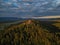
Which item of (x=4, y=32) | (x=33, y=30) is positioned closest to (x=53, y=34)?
(x=33, y=30)

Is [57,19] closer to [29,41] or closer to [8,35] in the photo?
[29,41]

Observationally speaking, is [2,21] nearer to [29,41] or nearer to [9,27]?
Answer: [9,27]

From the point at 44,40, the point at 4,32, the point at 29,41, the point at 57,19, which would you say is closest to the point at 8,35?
the point at 4,32

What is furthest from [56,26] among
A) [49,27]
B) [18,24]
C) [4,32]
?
[4,32]

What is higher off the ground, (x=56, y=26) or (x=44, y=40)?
(x=56, y=26)

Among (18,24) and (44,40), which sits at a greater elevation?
(18,24)
